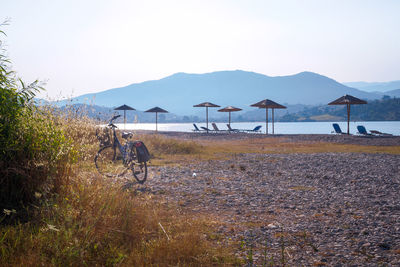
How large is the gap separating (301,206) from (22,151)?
3817 millimetres

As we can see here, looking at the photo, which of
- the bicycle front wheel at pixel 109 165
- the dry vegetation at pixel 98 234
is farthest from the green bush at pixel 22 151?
the bicycle front wheel at pixel 109 165

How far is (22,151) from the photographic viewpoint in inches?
128

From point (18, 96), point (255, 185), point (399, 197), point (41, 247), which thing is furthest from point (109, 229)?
point (399, 197)

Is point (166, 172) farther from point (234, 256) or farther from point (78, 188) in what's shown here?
point (234, 256)

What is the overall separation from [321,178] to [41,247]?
6.30 m

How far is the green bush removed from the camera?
3.18m

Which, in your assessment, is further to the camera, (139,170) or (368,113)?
(368,113)

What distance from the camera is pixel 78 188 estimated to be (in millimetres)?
3578

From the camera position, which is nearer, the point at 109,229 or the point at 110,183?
the point at 109,229

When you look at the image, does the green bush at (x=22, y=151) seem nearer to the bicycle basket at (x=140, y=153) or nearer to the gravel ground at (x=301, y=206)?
the gravel ground at (x=301, y=206)

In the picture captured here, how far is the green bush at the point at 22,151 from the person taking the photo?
3.18 m

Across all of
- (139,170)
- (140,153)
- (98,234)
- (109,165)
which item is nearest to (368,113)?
(139,170)

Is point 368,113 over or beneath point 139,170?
over

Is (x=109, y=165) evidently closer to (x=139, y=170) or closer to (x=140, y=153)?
(x=140, y=153)
